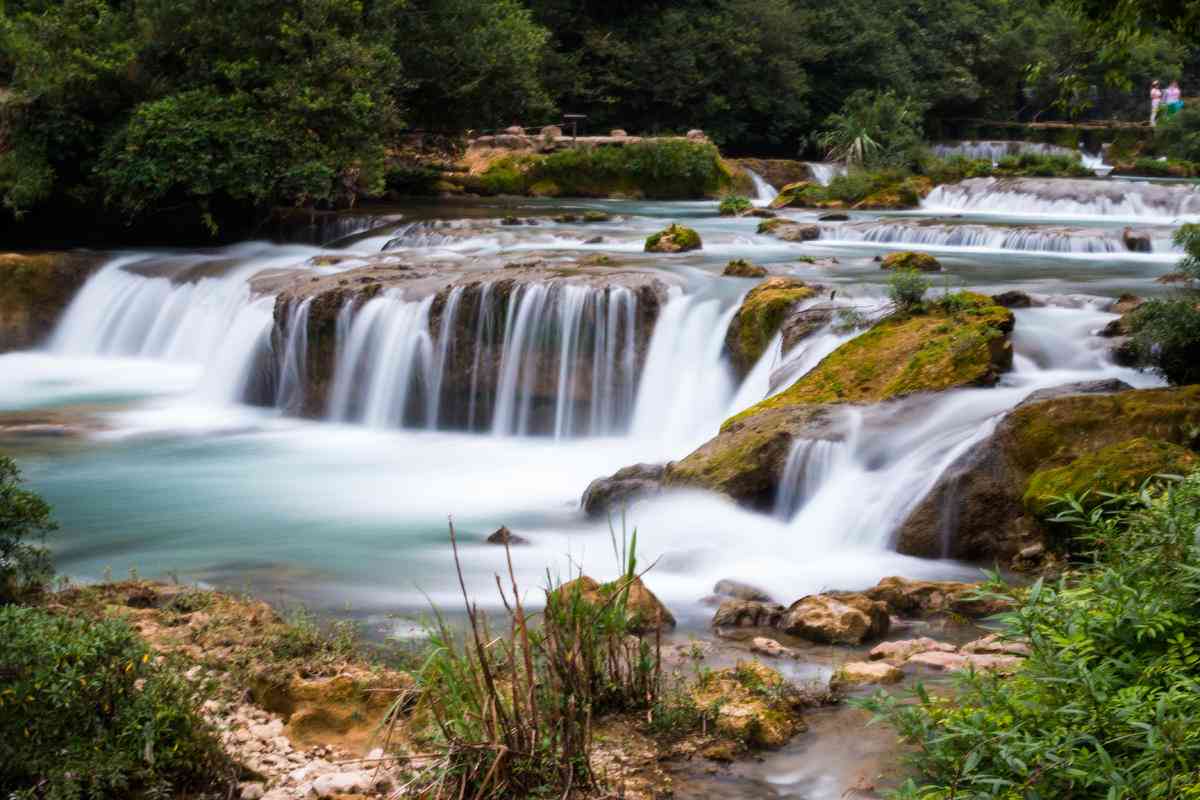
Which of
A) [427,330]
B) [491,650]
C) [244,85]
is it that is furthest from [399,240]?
[491,650]

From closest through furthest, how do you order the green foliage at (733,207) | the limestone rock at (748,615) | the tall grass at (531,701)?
the tall grass at (531,701), the limestone rock at (748,615), the green foliage at (733,207)

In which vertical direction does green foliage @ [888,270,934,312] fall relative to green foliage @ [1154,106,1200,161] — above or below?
below

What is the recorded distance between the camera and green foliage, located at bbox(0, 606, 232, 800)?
4.83 m

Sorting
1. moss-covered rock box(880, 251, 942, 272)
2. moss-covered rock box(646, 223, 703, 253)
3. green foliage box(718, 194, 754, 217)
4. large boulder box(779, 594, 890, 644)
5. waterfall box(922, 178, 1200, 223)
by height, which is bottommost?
large boulder box(779, 594, 890, 644)

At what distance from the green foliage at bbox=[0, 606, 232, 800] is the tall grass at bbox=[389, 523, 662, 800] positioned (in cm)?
90

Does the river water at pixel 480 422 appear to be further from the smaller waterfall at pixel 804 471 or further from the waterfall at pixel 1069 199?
the waterfall at pixel 1069 199

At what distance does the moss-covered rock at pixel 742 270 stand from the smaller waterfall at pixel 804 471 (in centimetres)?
617

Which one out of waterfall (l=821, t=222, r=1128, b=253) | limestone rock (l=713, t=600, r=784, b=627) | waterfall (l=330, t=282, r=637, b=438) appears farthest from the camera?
waterfall (l=821, t=222, r=1128, b=253)

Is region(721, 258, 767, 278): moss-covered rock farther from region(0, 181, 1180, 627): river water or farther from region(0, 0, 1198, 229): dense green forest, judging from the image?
region(0, 0, 1198, 229): dense green forest

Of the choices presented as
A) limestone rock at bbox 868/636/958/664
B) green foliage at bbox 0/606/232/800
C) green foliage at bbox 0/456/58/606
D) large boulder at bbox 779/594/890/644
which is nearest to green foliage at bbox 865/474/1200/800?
limestone rock at bbox 868/636/958/664

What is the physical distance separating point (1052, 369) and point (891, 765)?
7.52m

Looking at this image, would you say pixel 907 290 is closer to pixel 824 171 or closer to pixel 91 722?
pixel 91 722

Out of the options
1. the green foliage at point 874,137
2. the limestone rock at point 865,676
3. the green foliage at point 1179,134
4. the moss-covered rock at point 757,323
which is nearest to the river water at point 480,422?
the moss-covered rock at point 757,323

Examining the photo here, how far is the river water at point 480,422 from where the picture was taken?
962 centimetres
